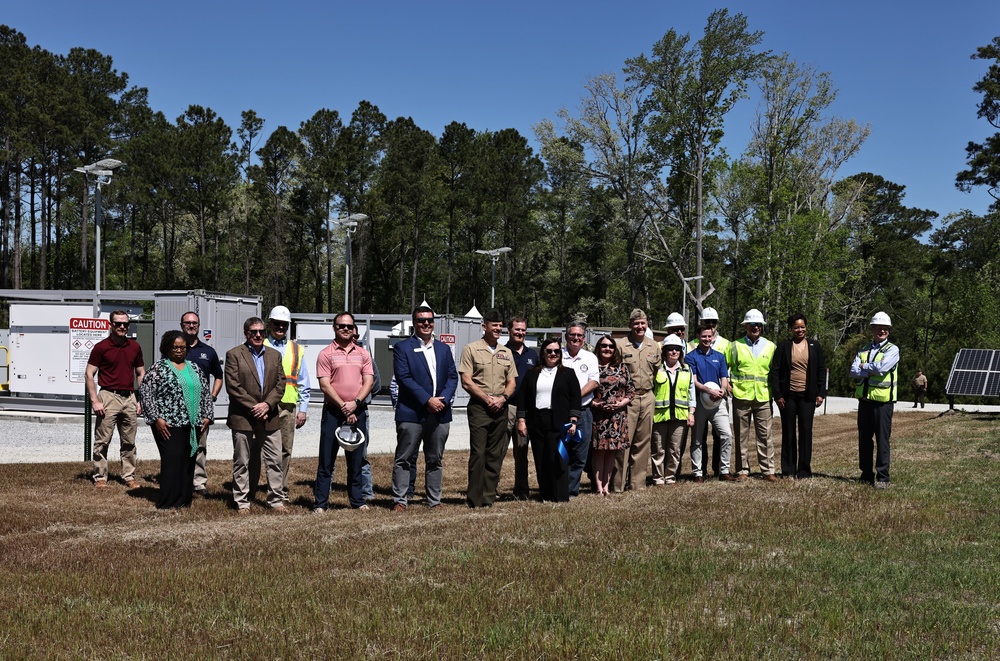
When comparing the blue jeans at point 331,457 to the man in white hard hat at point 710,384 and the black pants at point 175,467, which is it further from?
the man in white hard hat at point 710,384

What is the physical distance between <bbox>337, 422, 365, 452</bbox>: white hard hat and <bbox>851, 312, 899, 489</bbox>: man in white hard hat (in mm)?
5447

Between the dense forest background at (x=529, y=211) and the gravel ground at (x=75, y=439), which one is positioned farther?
the dense forest background at (x=529, y=211)

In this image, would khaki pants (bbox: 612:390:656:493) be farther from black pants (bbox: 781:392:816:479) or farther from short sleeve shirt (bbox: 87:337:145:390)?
short sleeve shirt (bbox: 87:337:145:390)

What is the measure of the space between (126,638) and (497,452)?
Result: 512 centimetres

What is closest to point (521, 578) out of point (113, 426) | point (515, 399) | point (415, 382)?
point (415, 382)

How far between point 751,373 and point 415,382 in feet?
13.7

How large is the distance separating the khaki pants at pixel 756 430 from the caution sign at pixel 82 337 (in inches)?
550

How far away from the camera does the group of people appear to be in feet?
30.0

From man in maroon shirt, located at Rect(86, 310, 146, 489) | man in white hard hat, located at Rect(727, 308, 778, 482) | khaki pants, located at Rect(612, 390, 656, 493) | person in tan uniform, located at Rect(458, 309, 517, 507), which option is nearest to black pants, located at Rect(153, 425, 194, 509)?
man in maroon shirt, located at Rect(86, 310, 146, 489)

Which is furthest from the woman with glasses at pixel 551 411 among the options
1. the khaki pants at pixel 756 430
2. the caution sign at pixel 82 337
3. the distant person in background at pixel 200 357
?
the caution sign at pixel 82 337

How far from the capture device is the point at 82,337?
19.8m

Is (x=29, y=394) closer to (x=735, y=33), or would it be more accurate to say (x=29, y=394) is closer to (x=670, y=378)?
(x=670, y=378)

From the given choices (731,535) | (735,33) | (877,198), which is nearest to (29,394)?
(731,535)

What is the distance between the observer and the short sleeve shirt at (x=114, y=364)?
34.6ft
